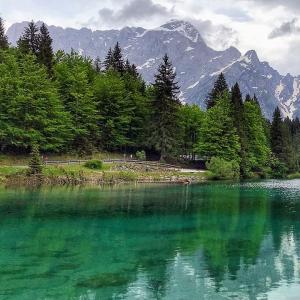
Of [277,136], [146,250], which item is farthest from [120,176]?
[277,136]

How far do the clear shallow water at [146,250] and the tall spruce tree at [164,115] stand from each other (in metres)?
42.8

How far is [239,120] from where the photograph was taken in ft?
313

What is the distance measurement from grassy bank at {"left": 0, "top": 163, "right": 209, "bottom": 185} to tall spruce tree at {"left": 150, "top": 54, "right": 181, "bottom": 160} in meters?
9.65

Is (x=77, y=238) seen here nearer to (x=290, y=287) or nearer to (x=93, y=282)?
(x=93, y=282)

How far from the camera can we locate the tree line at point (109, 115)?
72312 mm

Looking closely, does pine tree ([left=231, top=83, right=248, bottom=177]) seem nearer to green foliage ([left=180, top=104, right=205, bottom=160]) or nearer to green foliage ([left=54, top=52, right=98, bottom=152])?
green foliage ([left=180, top=104, right=205, bottom=160])

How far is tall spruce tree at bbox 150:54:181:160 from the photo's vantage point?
86812mm

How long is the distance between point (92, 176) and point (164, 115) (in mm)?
26716

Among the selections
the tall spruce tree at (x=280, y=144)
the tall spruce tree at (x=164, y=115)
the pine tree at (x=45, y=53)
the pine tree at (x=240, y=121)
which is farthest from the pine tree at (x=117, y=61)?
the tall spruce tree at (x=280, y=144)

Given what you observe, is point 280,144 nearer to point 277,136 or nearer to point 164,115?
point 277,136

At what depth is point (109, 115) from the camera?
90.1 m

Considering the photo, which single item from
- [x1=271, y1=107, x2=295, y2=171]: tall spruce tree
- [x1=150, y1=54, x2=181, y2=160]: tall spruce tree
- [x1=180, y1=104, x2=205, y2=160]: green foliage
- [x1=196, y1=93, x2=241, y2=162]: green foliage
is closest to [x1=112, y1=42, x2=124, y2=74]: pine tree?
[x1=180, y1=104, x2=205, y2=160]: green foliage

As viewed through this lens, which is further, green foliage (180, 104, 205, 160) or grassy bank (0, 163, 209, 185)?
green foliage (180, 104, 205, 160)

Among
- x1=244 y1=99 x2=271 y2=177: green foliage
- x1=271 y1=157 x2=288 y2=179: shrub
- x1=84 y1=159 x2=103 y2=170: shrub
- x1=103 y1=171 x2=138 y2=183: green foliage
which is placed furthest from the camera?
x1=271 y1=157 x2=288 y2=179: shrub
